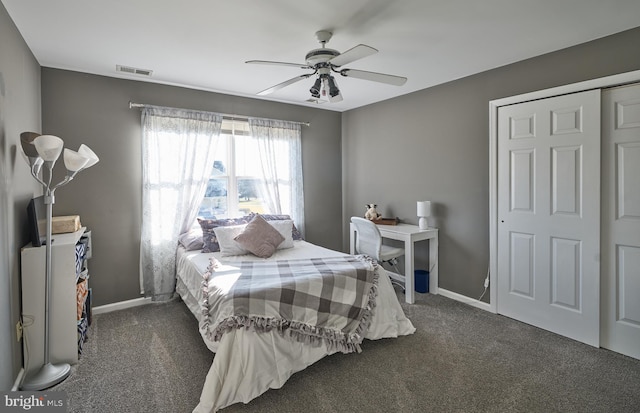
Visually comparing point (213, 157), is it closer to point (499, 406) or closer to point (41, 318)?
point (41, 318)

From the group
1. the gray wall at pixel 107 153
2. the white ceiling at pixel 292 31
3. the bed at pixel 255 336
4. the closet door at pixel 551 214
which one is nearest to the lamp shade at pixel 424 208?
the closet door at pixel 551 214

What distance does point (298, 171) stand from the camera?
15.3 ft

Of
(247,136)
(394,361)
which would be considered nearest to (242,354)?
(394,361)

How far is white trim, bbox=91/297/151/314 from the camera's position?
3.44 m

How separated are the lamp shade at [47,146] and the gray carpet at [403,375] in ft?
5.08

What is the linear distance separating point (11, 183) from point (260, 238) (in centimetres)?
197

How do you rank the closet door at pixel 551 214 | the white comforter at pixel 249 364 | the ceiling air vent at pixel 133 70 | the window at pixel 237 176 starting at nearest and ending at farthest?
the white comforter at pixel 249 364 < the closet door at pixel 551 214 < the ceiling air vent at pixel 133 70 < the window at pixel 237 176

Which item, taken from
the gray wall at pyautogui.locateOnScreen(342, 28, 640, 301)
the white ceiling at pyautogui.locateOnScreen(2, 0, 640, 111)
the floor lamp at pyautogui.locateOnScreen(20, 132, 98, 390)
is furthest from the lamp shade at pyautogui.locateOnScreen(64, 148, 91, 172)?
the gray wall at pyautogui.locateOnScreen(342, 28, 640, 301)

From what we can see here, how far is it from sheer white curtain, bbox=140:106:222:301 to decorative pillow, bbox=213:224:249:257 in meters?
0.56

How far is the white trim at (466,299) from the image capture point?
137 inches

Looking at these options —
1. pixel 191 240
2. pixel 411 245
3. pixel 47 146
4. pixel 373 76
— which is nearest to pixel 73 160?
pixel 47 146

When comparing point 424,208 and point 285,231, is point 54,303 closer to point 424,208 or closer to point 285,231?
point 285,231

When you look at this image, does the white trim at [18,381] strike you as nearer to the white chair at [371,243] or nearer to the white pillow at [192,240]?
the white pillow at [192,240]

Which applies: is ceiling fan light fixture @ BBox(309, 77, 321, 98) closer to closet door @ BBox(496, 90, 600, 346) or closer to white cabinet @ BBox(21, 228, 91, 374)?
closet door @ BBox(496, 90, 600, 346)
